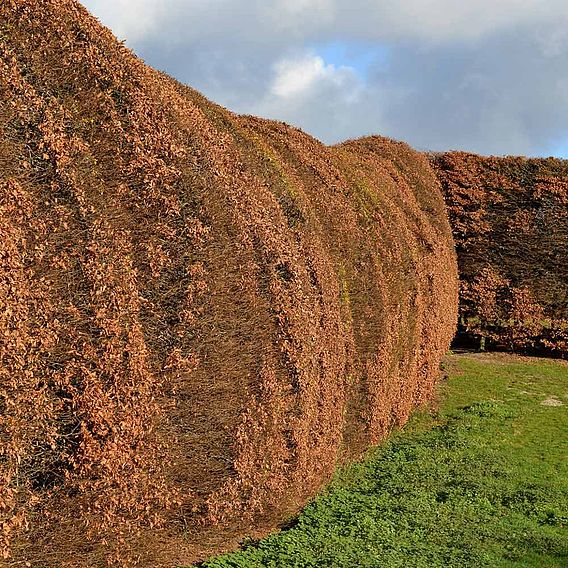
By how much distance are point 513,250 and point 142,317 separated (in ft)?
55.0

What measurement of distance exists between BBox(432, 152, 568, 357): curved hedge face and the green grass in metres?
6.73

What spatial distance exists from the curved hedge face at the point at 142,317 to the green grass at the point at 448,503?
48cm

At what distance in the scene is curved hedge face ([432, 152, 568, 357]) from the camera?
19781 mm

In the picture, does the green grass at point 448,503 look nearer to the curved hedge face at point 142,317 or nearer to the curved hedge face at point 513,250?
the curved hedge face at point 142,317

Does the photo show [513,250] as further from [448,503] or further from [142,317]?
[142,317]

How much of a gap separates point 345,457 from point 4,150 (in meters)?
6.24

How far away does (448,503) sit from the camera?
330 inches

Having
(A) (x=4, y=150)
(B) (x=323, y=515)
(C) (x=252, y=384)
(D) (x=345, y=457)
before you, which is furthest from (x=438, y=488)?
(A) (x=4, y=150)

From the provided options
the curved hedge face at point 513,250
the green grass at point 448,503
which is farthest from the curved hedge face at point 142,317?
the curved hedge face at point 513,250

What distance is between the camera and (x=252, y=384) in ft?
20.5

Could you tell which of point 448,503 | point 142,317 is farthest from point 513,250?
point 142,317

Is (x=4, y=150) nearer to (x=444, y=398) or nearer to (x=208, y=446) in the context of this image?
(x=208, y=446)

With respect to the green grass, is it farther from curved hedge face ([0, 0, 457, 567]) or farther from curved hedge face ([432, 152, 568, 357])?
curved hedge face ([432, 152, 568, 357])

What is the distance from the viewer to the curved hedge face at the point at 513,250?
19.8 metres
